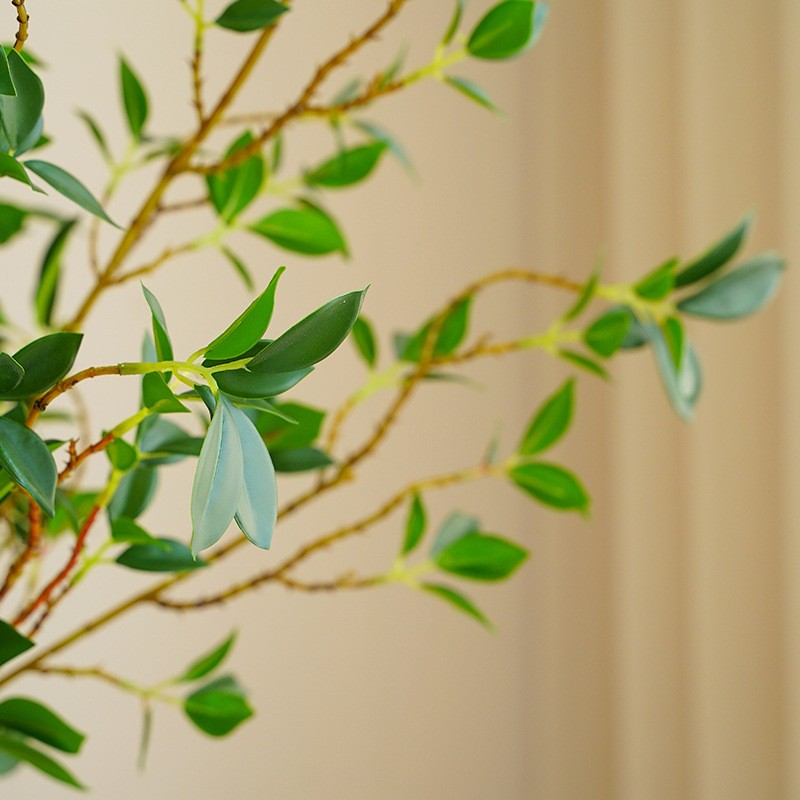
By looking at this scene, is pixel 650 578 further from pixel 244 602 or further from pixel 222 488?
pixel 222 488

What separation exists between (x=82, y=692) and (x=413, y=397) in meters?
0.55

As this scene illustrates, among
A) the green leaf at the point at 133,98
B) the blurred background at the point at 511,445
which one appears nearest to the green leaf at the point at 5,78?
the green leaf at the point at 133,98

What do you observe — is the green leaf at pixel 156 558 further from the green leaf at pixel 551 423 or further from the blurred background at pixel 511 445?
the blurred background at pixel 511 445


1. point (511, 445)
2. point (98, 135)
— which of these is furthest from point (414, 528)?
point (511, 445)

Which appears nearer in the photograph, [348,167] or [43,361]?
[43,361]

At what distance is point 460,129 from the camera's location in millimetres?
1300

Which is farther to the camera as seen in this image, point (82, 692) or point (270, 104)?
point (270, 104)

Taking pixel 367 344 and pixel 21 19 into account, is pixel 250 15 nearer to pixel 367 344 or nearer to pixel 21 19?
pixel 21 19

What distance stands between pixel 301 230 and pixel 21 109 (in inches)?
10.4

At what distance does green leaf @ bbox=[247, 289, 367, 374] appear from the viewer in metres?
0.27

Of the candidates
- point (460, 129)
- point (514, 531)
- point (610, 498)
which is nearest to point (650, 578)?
point (610, 498)

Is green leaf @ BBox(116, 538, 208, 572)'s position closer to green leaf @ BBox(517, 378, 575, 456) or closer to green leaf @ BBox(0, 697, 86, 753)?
green leaf @ BBox(0, 697, 86, 753)

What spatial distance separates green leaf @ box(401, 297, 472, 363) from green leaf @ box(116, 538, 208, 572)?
27 centimetres

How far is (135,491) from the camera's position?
50 centimetres
